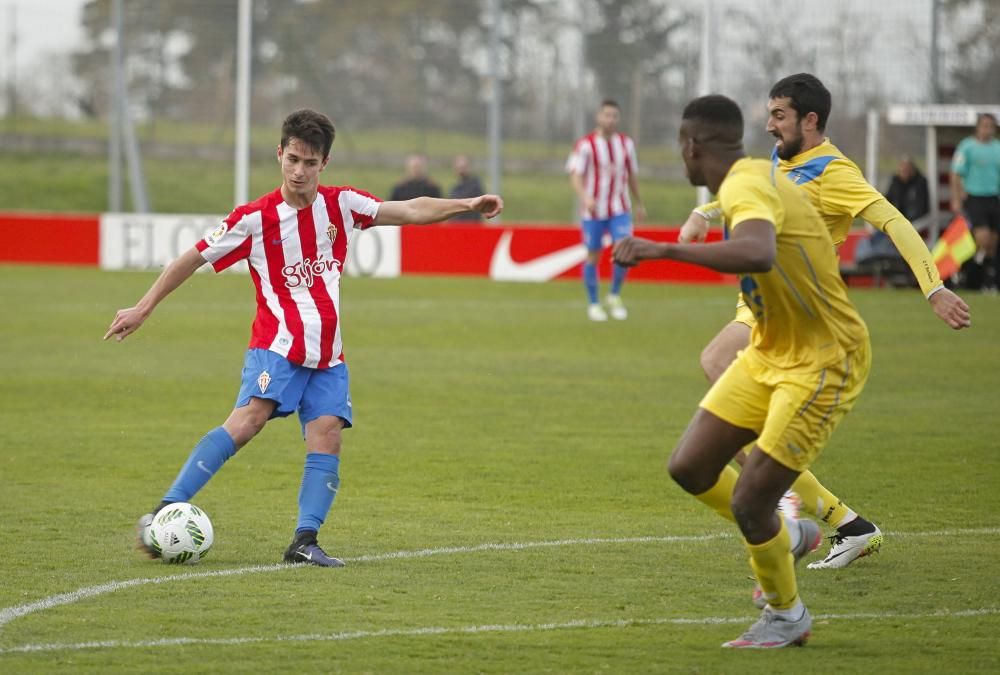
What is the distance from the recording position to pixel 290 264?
6.33m

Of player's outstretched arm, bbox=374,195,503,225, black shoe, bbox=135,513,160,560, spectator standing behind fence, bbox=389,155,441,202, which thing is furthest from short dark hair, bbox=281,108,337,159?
spectator standing behind fence, bbox=389,155,441,202

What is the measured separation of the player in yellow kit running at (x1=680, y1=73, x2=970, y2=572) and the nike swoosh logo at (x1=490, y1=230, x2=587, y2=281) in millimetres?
17153

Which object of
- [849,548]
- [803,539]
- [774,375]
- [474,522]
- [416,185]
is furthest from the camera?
[416,185]

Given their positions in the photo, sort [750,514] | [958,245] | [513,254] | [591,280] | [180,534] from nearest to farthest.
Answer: [750,514], [180,534], [958,245], [591,280], [513,254]

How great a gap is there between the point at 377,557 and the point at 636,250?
2337mm

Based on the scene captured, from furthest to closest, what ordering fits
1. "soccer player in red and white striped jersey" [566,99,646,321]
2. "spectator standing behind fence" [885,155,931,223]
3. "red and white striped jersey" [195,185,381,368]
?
"spectator standing behind fence" [885,155,931,223] → "soccer player in red and white striped jersey" [566,99,646,321] → "red and white striped jersey" [195,185,381,368]

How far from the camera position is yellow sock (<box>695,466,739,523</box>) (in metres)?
5.25

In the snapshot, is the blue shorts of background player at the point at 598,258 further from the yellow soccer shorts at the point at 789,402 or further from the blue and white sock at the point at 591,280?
the yellow soccer shorts at the point at 789,402

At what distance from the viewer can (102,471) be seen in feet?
27.4

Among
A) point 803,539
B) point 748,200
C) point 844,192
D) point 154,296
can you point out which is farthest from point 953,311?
point 154,296

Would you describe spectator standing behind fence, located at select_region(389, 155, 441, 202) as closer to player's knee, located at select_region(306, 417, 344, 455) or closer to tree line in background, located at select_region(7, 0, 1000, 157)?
tree line in background, located at select_region(7, 0, 1000, 157)

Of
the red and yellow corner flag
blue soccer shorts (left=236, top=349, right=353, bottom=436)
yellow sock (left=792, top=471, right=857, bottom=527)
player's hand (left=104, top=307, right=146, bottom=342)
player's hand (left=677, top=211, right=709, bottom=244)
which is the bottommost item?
yellow sock (left=792, top=471, right=857, bottom=527)

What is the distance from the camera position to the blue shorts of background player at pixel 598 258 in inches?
697

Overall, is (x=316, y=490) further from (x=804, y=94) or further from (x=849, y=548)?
(x=804, y=94)
